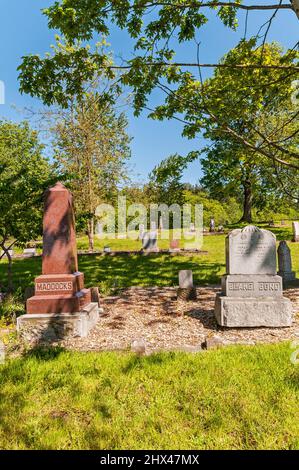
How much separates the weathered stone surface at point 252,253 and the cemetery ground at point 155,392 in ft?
4.17

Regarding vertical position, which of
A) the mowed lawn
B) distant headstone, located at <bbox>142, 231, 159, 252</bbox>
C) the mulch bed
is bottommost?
the mulch bed

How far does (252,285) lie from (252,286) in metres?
0.02

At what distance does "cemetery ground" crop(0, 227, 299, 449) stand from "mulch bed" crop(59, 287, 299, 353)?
34 millimetres

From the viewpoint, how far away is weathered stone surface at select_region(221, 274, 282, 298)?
586 centimetres

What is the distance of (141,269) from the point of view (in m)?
12.8

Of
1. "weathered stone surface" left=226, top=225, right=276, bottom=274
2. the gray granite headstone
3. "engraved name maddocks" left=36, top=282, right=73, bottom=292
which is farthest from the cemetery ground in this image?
the gray granite headstone

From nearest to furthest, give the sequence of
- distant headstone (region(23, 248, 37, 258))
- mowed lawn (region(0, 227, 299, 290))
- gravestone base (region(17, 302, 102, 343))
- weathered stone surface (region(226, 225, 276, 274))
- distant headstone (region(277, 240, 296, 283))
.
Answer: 1. gravestone base (region(17, 302, 102, 343))
2. weathered stone surface (region(226, 225, 276, 274))
3. distant headstone (region(277, 240, 296, 283))
4. mowed lawn (region(0, 227, 299, 290))
5. distant headstone (region(23, 248, 37, 258))

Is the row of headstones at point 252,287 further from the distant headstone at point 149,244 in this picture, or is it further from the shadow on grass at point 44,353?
the distant headstone at point 149,244

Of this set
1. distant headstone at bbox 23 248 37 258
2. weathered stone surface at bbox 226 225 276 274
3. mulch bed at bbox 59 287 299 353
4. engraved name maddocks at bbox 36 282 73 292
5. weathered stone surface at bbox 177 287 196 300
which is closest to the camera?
mulch bed at bbox 59 287 299 353

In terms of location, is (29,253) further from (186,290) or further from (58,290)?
(58,290)

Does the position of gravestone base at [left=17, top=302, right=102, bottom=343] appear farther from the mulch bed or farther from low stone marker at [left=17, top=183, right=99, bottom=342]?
the mulch bed

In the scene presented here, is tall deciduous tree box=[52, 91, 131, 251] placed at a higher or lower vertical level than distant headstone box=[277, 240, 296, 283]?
higher

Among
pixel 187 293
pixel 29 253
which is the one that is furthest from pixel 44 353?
pixel 29 253

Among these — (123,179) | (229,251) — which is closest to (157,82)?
(229,251)
